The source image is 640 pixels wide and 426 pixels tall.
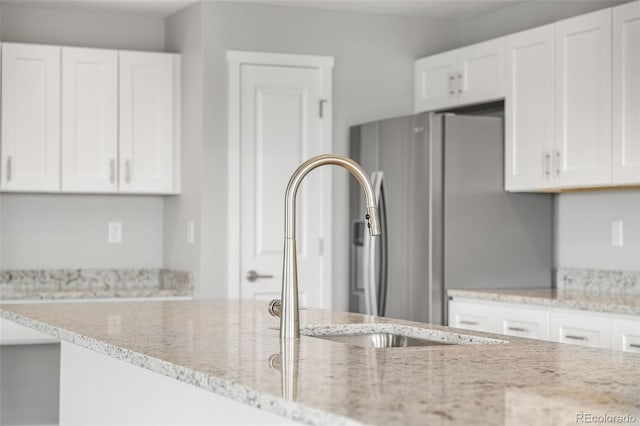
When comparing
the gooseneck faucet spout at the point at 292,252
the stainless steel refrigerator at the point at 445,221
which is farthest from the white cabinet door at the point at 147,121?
the gooseneck faucet spout at the point at 292,252

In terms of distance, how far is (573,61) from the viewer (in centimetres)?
428

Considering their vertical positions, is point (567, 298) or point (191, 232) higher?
point (191, 232)

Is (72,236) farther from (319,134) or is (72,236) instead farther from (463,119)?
(463,119)

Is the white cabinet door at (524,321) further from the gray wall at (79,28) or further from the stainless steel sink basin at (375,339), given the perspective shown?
the gray wall at (79,28)

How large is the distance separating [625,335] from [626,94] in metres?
1.06

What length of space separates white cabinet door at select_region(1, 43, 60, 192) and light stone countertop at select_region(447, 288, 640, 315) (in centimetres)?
228

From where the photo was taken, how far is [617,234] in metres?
4.46

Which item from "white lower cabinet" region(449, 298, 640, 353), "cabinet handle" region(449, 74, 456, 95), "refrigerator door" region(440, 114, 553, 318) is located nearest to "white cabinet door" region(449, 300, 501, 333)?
"white lower cabinet" region(449, 298, 640, 353)

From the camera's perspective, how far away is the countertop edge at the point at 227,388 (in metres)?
1.38

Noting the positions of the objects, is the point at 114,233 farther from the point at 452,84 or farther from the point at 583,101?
the point at 583,101

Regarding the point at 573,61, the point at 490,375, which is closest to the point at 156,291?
the point at 573,61

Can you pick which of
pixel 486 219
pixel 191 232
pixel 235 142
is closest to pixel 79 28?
pixel 235 142

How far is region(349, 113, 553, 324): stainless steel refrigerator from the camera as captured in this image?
181 inches

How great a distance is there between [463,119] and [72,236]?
7.78 ft
